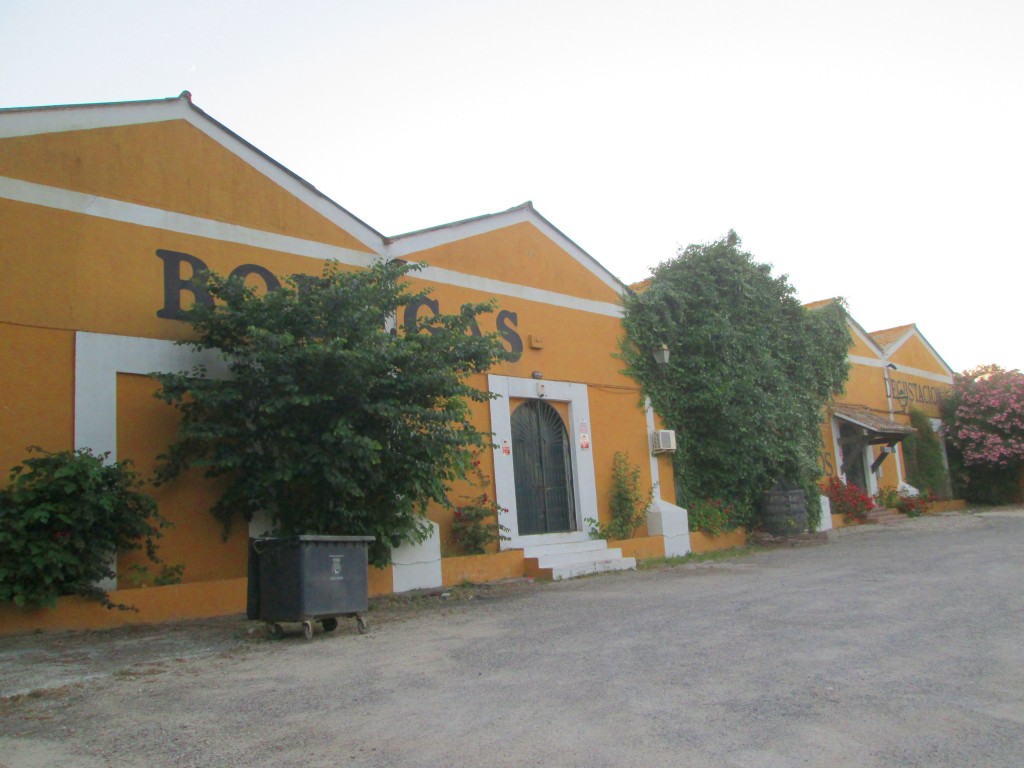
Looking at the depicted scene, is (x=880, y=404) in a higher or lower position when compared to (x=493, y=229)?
lower

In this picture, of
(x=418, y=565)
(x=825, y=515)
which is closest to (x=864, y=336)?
(x=825, y=515)

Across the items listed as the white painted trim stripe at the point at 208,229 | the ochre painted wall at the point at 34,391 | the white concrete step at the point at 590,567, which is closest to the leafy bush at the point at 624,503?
the white concrete step at the point at 590,567

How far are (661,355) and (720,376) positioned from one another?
48.7 inches

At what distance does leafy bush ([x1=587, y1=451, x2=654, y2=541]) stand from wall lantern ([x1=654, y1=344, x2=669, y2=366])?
2.11 meters

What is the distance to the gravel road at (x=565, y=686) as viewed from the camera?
4.36 meters

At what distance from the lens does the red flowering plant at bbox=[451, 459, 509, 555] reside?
40.5 feet

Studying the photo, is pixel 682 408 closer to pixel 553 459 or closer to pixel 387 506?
pixel 553 459

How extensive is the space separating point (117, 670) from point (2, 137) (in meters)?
6.18

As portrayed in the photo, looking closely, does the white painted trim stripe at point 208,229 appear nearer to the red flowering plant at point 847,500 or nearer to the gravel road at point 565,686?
the gravel road at point 565,686

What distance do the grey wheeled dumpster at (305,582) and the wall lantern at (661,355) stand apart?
30.5ft

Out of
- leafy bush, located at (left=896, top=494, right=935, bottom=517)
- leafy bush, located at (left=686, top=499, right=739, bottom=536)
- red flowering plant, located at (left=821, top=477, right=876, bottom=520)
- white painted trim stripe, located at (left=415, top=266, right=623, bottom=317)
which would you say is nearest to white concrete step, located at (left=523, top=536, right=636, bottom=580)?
leafy bush, located at (left=686, top=499, right=739, bottom=536)

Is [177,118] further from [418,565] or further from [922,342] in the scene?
[922,342]

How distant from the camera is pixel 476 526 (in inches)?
486

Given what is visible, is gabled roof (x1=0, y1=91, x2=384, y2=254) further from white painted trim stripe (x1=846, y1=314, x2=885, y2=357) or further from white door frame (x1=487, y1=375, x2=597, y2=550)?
white painted trim stripe (x1=846, y1=314, x2=885, y2=357)
